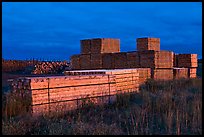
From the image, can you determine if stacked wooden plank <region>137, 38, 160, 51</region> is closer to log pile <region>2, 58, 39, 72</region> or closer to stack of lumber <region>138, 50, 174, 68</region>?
stack of lumber <region>138, 50, 174, 68</region>

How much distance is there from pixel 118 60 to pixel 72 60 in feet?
11.6

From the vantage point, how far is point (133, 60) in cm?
1662

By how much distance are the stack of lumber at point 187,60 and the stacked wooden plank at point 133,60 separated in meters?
4.15

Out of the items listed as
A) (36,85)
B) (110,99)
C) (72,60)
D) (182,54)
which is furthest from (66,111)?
(182,54)

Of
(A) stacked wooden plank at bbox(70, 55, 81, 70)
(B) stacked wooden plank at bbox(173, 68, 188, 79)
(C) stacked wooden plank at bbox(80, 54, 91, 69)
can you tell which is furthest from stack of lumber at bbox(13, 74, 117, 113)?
(A) stacked wooden plank at bbox(70, 55, 81, 70)

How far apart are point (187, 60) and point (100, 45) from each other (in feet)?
18.4

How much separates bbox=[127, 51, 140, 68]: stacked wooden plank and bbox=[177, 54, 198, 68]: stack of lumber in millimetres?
4147

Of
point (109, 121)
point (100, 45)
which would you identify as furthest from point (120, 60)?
point (109, 121)

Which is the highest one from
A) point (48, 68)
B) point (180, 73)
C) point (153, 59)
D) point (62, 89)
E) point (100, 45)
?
point (100, 45)

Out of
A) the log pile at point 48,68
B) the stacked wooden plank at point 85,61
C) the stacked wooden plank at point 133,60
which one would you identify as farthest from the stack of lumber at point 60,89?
the log pile at point 48,68

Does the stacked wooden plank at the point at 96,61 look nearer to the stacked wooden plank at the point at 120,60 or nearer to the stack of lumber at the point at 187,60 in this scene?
the stacked wooden plank at the point at 120,60

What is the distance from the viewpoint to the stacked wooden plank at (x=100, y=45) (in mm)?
17625

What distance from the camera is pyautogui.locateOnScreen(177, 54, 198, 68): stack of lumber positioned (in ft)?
61.7

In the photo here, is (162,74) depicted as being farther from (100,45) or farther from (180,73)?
(100,45)
